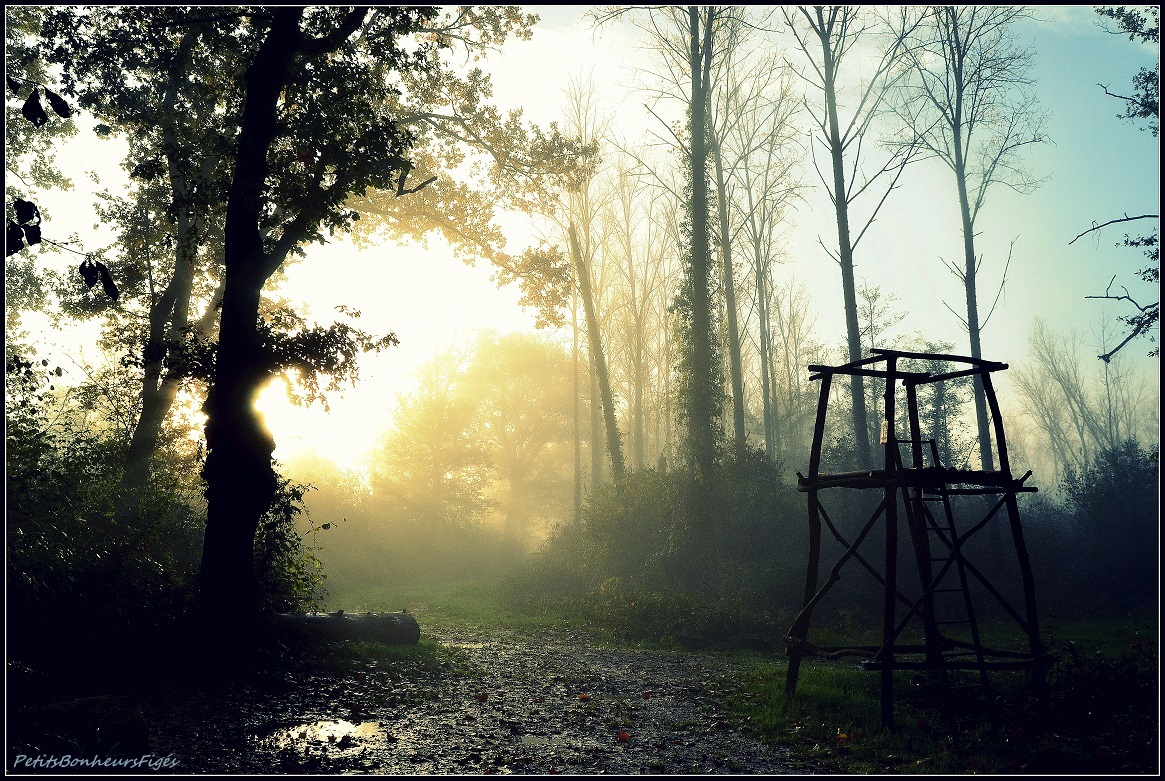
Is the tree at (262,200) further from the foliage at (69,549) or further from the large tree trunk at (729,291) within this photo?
the large tree trunk at (729,291)

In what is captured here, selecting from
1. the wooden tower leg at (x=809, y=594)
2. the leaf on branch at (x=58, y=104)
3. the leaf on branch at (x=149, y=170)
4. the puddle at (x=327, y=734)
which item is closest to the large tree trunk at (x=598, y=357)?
the leaf on branch at (x=149, y=170)

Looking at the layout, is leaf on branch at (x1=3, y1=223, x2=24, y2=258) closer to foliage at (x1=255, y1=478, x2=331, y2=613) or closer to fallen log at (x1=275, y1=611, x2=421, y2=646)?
foliage at (x1=255, y1=478, x2=331, y2=613)

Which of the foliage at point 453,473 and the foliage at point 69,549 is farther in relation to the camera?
the foliage at point 453,473

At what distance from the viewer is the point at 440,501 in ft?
130

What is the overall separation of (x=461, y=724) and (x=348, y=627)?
4823mm

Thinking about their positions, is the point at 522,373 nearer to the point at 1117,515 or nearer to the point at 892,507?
the point at 1117,515

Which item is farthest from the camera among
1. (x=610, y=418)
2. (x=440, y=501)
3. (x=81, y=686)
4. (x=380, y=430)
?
(x=380, y=430)

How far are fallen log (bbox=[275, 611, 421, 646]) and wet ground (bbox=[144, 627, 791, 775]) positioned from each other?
1.24m

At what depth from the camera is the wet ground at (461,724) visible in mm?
6625

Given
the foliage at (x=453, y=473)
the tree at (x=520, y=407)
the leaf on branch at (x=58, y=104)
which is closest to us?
the leaf on branch at (x=58, y=104)

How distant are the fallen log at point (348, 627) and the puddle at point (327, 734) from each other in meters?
3.78

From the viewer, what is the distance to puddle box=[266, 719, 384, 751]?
705cm

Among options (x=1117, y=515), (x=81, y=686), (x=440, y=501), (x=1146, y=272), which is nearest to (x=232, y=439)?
(x=81, y=686)

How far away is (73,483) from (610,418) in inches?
777
